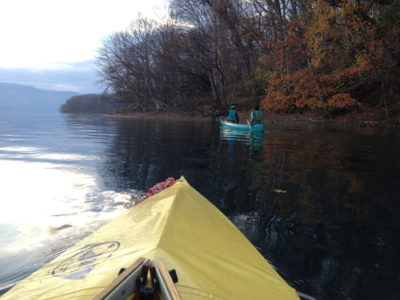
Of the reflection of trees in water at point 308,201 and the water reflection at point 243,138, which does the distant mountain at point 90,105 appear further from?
the reflection of trees in water at point 308,201

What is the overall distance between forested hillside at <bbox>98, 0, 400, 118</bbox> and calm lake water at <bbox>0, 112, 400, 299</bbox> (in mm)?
13824

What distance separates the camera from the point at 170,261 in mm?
1997

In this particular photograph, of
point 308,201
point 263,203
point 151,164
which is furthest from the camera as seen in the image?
point 151,164

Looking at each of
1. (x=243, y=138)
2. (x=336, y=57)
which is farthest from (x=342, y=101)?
(x=243, y=138)

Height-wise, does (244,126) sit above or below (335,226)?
above

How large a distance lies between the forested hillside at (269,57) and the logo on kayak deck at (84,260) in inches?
908

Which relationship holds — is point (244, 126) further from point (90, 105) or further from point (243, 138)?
point (90, 105)

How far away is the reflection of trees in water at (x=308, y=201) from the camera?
3.43 meters

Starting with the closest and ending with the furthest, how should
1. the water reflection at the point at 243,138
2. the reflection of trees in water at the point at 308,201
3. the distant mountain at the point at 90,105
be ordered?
the reflection of trees in water at the point at 308,201 < the water reflection at the point at 243,138 < the distant mountain at the point at 90,105

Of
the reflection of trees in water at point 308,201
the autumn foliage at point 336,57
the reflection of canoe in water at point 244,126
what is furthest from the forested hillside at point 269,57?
the reflection of trees in water at point 308,201

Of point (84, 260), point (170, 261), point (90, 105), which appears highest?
point (90, 105)

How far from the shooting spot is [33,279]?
89.2 inches

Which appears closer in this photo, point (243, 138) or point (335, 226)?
point (335, 226)

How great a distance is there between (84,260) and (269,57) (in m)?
28.8
